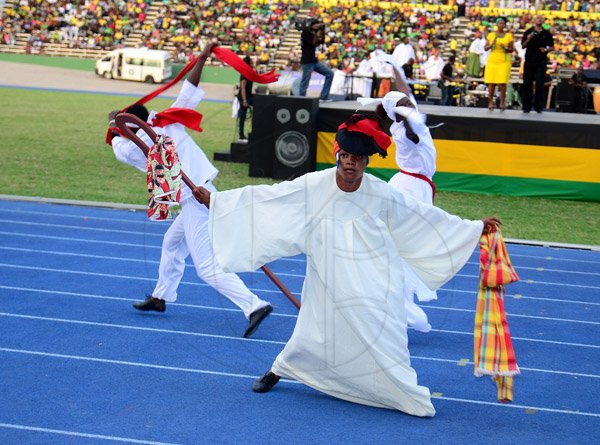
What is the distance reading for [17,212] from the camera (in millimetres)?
12602

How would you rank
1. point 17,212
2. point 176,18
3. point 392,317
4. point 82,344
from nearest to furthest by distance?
point 392,317, point 82,344, point 17,212, point 176,18

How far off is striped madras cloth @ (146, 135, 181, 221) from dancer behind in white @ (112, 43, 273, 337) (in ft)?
4.08

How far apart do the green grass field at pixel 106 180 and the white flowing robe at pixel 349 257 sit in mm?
4196

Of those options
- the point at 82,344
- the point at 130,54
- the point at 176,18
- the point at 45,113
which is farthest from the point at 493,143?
the point at 176,18

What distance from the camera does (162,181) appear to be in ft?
20.6

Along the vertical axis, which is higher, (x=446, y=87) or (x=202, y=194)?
(x=202, y=194)

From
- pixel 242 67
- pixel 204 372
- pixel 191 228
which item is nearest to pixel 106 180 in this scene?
pixel 191 228

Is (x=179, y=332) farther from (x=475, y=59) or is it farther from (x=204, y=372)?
(x=475, y=59)

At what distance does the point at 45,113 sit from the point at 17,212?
43.2 feet

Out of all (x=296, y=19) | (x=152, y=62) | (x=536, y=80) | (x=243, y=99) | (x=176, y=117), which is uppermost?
(x=296, y=19)

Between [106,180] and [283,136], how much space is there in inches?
117

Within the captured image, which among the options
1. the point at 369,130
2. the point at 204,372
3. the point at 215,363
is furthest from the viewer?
the point at 215,363

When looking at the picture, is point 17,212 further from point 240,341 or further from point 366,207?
point 366,207

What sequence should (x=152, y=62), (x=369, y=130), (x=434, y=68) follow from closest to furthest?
(x=369, y=130), (x=434, y=68), (x=152, y=62)
